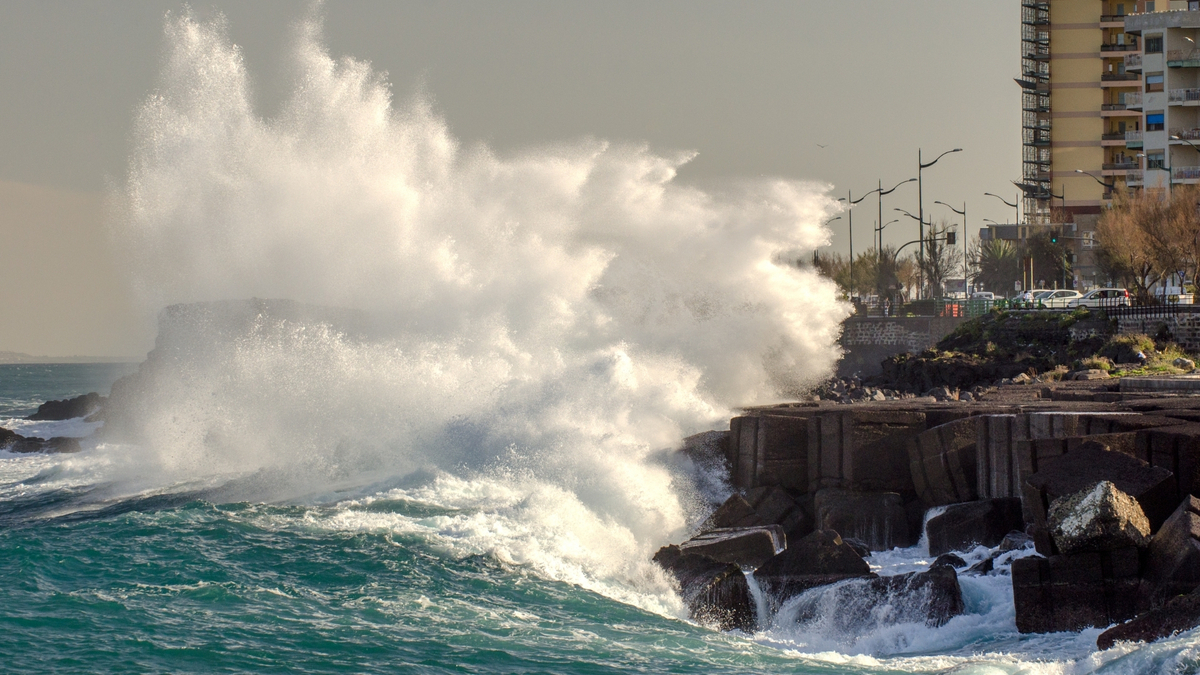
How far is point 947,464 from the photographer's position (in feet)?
46.8

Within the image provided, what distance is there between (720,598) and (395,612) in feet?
10.3

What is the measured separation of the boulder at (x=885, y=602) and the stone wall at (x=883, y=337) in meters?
34.9

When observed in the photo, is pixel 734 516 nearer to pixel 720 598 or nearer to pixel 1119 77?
pixel 720 598

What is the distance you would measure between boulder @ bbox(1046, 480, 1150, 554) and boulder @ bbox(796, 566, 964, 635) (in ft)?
3.68

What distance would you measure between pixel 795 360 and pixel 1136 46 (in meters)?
62.3

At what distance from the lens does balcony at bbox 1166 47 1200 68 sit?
6219 centimetres

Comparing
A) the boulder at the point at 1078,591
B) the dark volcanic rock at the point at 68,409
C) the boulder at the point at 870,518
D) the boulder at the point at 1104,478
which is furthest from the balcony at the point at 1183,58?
the boulder at the point at 1078,591

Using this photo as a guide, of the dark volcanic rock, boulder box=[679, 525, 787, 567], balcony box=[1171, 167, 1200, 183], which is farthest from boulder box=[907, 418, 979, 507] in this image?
balcony box=[1171, 167, 1200, 183]

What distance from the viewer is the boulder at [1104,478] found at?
35.7ft

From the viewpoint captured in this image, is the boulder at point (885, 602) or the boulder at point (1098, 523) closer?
the boulder at point (1098, 523)

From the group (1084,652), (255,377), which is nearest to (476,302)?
(255,377)

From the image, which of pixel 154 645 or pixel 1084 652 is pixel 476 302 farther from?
pixel 1084 652

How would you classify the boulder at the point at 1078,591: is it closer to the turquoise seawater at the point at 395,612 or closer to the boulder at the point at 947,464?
the turquoise seawater at the point at 395,612

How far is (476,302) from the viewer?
2312 cm
